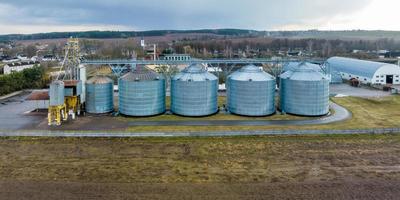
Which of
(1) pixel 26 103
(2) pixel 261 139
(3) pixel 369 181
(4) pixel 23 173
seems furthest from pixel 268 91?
(1) pixel 26 103

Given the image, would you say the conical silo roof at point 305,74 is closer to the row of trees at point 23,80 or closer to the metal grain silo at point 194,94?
the metal grain silo at point 194,94

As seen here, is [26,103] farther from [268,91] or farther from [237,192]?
[237,192]

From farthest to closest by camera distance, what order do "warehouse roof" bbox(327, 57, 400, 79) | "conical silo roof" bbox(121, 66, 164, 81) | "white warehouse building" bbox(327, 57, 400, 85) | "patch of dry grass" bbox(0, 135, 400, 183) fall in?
"warehouse roof" bbox(327, 57, 400, 79) < "white warehouse building" bbox(327, 57, 400, 85) < "conical silo roof" bbox(121, 66, 164, 81) < "patch of dry grass" bbox(0, 135, 400, 183)

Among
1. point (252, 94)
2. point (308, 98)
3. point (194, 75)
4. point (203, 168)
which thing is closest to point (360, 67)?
point (308, 98)

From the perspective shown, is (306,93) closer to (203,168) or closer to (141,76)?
(141,76)

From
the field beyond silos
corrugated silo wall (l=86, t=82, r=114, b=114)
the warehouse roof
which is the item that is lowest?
the field beyond silos

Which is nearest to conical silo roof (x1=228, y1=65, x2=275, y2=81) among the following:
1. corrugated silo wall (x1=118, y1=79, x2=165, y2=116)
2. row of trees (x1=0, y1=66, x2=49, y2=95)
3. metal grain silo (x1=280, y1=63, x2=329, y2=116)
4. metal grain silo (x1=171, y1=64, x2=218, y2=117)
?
metal grain silo (x1=280, y1=63, x2=329, y2=116)

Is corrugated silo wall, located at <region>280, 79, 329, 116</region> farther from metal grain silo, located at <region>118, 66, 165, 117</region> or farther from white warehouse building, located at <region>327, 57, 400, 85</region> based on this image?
white warehouse building, located at <region>327, 57, 400, 85</region>
